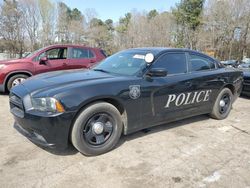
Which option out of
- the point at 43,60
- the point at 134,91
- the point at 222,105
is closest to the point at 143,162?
the point at 134,91

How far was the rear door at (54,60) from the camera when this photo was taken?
7.10 m

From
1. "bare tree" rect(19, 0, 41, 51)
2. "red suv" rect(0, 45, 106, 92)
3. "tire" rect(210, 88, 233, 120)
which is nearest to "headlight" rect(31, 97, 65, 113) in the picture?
"tire" rect(210, 88, 233, 120)

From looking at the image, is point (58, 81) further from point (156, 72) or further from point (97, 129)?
point (156, 72)

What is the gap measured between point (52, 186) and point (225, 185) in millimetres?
1919

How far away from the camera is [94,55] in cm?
816

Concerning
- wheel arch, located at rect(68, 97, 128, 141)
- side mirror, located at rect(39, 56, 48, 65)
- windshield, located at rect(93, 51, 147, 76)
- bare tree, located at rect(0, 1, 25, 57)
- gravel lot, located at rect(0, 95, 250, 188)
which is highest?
bare tree, located at rect(0, 1, 25, 57)

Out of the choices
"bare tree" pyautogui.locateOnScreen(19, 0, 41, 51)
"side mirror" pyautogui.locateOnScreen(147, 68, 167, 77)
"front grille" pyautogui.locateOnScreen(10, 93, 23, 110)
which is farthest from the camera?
"bare tree" pyautogui.locateOnScreen(19, 0, 41, 51)

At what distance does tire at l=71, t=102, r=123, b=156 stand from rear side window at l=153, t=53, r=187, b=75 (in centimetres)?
112

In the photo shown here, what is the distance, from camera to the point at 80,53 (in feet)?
26.0

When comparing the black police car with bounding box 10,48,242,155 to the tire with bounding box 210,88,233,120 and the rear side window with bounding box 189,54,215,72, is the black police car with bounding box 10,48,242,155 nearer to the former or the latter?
the rear side window with bounding box 189,54,215,72

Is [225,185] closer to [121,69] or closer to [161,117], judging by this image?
[161,117]

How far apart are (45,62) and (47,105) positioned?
4.61 metres

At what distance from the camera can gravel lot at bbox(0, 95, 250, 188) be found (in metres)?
2.71

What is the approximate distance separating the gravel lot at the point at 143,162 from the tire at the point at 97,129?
14 cm
